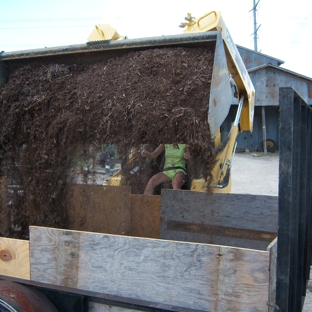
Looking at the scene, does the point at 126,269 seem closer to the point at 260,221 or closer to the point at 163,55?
the point at 260,221

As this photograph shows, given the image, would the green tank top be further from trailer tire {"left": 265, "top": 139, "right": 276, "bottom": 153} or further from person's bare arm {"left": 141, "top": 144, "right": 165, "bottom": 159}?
trailer tire {"left": 265, "top": 139, "right": 276, "bottom": 153}

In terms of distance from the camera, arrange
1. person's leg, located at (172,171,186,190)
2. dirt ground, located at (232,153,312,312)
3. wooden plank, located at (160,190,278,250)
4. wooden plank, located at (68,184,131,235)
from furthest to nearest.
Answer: dirt ground, located at (232,153,312,312)
person's leg, located at (172,171,186,190)
wooden plank, located at (68,184,131,235)
wooden plank, located at (160,190,278,250)

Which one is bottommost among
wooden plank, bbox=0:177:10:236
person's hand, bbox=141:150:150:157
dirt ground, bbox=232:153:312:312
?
dirt ground, bbox=232:153:312:312

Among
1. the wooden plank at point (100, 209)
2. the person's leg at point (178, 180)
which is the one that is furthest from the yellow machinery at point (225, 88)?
the wooden plank at point (100, 209)

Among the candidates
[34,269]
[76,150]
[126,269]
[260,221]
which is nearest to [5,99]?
[76,150]

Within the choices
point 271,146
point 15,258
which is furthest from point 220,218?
point 271,146

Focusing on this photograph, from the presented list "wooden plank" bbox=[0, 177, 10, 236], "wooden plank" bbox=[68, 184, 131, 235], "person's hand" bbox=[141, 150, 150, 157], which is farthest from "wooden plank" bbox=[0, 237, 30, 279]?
"person's hand" bbox=[141, 150, 150, 157]

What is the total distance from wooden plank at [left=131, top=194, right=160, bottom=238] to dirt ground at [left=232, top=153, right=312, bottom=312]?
18.2 ft

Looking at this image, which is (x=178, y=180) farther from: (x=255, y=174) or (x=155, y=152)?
(x=255, y=174)

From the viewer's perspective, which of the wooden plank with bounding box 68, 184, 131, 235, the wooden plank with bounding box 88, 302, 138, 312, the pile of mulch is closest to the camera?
the wooden plank with bounding box 88, 302, 138, 312

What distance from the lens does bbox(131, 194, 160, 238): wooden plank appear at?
344 cm

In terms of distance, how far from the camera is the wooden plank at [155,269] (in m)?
1.75

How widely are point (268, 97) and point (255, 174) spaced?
651cm

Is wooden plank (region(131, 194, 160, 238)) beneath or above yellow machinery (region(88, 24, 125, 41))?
beneath
